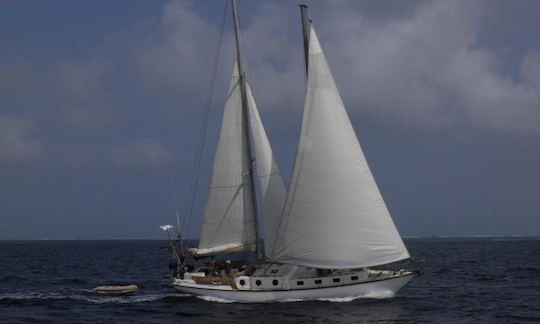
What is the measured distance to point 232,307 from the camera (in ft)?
128

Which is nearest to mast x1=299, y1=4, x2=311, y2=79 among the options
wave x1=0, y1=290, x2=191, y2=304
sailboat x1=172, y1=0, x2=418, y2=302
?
sailboat x1=172, y1=0, x2=418, y2=302

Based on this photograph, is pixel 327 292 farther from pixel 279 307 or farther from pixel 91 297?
pixel 91 297

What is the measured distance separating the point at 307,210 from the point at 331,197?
1587 millimetres

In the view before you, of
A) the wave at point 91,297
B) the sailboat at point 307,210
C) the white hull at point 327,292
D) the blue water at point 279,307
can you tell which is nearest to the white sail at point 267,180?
the sailboat at point 307,210

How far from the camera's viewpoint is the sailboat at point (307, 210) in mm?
37219

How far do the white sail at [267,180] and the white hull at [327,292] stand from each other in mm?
2717

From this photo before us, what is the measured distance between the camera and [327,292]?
38531mm

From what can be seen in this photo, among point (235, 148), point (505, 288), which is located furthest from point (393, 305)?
point (505, 288)

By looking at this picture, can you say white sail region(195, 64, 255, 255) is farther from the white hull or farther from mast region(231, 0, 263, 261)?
the white hull

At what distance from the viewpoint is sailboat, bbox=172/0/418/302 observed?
1465 inches

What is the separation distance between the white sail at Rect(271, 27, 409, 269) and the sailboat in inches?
2.3

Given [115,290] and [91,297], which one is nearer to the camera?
[91,297]

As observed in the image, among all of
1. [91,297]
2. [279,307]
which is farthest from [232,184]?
[91,297]

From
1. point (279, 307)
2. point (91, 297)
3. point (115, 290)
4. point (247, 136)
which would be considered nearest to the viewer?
point (279, 307)
